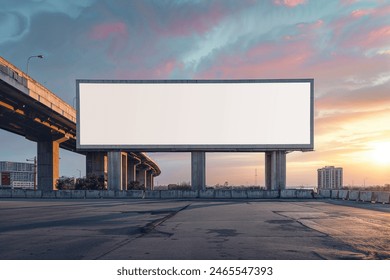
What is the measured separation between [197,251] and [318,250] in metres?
3.28

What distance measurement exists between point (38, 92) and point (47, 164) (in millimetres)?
22726

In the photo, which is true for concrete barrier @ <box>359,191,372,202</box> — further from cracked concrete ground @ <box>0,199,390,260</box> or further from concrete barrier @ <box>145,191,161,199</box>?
concrete barrier @ <box>145,191,161,199</box>

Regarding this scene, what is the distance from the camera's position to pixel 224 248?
1014 centimetres

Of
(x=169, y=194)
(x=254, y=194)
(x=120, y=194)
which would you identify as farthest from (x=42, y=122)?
(x=254, y=194)

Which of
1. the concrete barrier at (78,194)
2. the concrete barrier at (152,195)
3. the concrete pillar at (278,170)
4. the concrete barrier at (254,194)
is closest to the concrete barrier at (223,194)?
the concrete barrier at (254,194)

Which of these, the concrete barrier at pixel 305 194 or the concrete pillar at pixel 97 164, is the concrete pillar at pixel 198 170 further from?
the concrete pillar at pixel 97 164

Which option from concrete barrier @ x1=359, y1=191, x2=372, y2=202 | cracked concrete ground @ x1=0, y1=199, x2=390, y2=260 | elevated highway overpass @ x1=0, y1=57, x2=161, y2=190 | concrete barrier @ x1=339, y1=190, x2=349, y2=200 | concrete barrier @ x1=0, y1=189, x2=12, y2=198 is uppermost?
A: elevated highway overpass @ x1=0, y1=57, x2=161, y2=190

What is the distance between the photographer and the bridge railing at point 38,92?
39406 millimetres

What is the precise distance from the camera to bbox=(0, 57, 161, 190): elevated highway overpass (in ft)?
139

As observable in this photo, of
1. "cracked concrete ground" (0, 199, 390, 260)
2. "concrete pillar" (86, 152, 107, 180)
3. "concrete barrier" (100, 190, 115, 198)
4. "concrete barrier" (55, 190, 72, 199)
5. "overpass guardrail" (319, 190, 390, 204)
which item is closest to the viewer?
"cracked concrete ground" (0, 199, 390, 260)

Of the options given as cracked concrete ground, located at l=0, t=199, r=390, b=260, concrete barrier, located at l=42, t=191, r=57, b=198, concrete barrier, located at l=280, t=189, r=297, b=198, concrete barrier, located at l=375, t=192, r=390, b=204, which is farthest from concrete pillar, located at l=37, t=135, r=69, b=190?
cracked concrete ground, located at l=0, t=199, r=390, b=260

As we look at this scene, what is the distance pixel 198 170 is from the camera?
53.9 m

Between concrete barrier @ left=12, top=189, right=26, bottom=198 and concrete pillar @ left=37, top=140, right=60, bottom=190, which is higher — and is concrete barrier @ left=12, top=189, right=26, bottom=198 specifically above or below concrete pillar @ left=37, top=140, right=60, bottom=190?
below

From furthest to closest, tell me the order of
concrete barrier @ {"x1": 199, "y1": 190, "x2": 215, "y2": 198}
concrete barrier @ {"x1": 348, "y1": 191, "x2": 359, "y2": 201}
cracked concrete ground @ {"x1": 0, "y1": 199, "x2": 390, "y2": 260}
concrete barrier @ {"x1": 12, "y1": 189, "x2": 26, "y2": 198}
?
1. concrete barrier @ {"x1": 12, "y1": 189, "x2": 26, "y2": 198}
2. concrete barrier @ {"x1": 199, "y1": 190, "x2": 215, "y2": 198}
3. concrete barrier @ {"x1": 348, "y1": 191, "x2": 359, "y2": 201}
4. cracked concrete ground @ {"x1": 0, "y1": 199, "x2": 390, "y2": 260}
